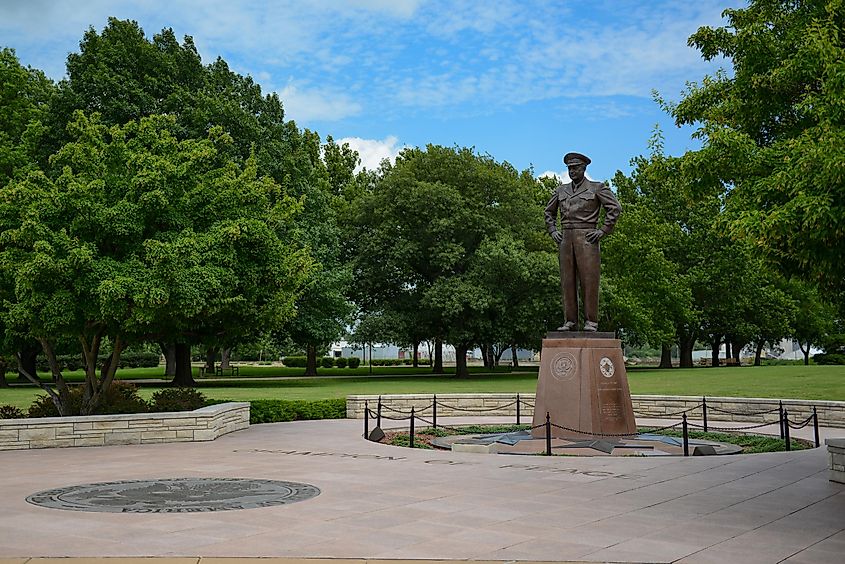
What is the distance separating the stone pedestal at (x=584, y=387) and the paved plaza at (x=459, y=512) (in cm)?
149

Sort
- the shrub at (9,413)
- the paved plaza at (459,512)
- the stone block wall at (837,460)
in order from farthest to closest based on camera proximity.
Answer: the shrub at (9,413)
the stone block wall at (837,460)
the paved plaza at (459,512)

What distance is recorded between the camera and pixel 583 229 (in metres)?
16.0

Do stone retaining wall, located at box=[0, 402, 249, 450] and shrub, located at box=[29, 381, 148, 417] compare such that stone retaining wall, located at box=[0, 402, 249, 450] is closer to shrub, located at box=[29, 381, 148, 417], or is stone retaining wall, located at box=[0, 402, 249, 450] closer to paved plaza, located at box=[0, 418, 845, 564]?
paved plaza, located at box=[0, 418, 845, 564]

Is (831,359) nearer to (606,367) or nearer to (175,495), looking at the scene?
(606,367)

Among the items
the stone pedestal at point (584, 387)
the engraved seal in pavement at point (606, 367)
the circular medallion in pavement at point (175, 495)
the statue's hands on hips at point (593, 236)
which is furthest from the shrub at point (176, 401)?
the statue's hands on hips at point (593, 236)

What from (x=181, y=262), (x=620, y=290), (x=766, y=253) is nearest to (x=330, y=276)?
(x=620, y=290)

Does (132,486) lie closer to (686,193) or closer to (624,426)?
(624,426)

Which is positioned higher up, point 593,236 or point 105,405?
point 593,236

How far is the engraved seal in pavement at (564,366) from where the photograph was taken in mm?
15266

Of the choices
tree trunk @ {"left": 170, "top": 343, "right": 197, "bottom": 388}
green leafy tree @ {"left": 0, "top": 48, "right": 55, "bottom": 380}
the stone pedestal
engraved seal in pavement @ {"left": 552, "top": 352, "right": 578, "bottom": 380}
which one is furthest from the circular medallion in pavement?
tree trunk @ {"left": 170, "top": 343, "right": 197, "bottom": 388}

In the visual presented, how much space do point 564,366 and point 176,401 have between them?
9152mm

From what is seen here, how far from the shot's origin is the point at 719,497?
32.8 ft

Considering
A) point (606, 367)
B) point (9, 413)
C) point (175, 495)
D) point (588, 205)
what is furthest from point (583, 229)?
point (9, 413)

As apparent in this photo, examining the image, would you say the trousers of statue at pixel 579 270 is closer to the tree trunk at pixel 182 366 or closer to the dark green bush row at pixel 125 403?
the dark green bush row at pixel 125 403
